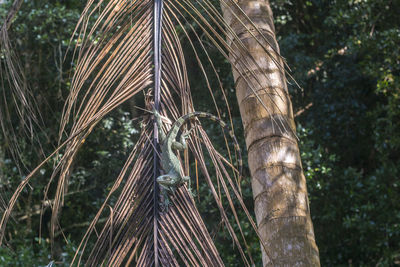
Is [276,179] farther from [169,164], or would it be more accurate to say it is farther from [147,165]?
[147,165]

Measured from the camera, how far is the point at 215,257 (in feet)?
4.84

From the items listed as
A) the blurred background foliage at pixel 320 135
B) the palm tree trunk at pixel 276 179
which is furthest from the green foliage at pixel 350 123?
the palm tree trunk at pixel 276 179

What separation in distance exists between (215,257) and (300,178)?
76cm

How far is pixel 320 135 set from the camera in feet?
22.3

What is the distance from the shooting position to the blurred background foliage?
5742mm

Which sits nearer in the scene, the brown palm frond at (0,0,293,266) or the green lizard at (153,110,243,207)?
the brown palm frond at (0,0,293,266)

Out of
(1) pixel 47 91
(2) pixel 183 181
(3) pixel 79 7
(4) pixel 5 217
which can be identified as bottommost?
(4) pixel 5 217

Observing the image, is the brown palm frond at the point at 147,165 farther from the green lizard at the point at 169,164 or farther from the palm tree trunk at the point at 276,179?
the palm tree trunk at the point at 276,179

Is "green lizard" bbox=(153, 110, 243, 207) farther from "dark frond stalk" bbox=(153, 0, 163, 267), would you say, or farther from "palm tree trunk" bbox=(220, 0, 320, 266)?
"palm tree trunk" bbox=(220, 0, 320, 266)

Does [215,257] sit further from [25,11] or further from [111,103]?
[25,11]

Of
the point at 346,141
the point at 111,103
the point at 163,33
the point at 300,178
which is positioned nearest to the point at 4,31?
the point at 163,33

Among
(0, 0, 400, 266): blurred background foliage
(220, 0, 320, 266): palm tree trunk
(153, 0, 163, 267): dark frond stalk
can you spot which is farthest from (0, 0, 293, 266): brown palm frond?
(0, 0, 400, 266): blurred background foliage

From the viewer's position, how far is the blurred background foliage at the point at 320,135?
5742 mm

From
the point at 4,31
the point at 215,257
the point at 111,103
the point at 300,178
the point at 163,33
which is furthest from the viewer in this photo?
the point at 4,31
